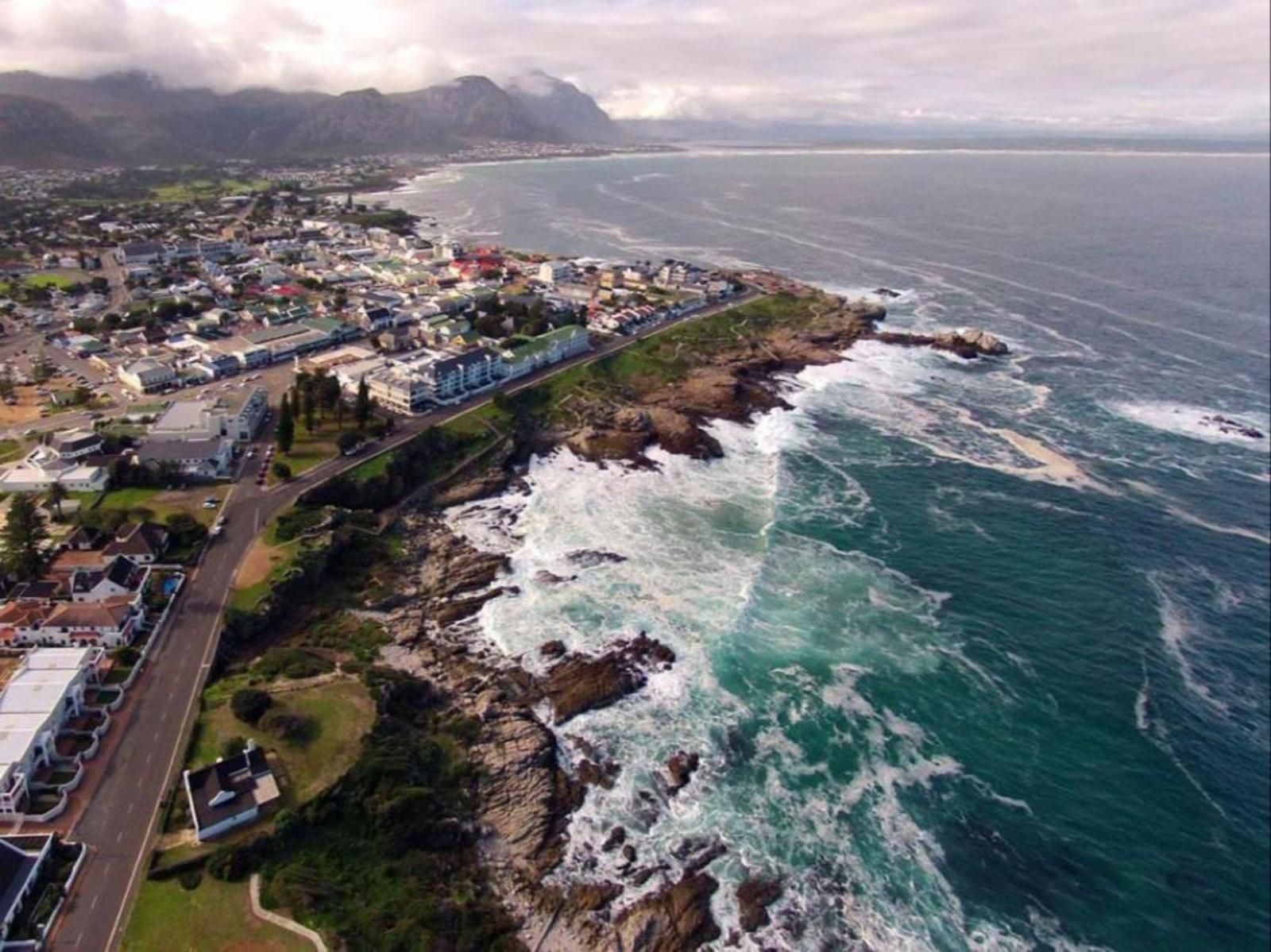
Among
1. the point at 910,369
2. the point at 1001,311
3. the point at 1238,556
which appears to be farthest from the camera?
the point at 1001,311

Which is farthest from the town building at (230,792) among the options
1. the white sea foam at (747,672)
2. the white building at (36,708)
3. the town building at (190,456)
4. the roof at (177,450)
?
the roof at (177,450)

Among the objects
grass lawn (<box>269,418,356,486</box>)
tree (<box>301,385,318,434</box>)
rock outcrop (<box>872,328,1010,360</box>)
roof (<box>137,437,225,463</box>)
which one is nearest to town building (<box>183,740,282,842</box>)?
grass lawn (<box>269,418,356,486</box>)

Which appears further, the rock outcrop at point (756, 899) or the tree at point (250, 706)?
the tree at point (250, 706)

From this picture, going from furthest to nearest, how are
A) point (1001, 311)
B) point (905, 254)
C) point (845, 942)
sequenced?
point (905, 254) < point (1001, 311) < point (845, 942)

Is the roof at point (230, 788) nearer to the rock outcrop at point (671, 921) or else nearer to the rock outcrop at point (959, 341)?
the rock outcrop at point (671, 921)

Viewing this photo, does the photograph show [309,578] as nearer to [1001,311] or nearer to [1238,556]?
[1238,556]

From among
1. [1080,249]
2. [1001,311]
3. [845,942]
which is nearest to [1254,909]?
[845,942]
